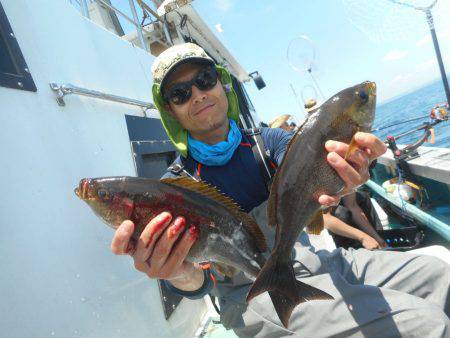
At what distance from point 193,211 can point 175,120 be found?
62.8 inches

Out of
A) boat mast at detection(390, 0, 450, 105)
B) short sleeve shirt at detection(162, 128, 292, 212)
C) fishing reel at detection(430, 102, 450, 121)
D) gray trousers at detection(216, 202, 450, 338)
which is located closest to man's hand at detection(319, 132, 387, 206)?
short sleeve shirt at detection(162, 128, 292, 212)

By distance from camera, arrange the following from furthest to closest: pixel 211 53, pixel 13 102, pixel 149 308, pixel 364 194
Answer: pixel 211 53 < pixel 364 194 < pixel 149 308 < pixel 13 102

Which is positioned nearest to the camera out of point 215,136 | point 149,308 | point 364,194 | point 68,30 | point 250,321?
point 250,321

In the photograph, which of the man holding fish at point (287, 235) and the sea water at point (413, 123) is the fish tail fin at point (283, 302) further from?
the sea water at point (413, 123)

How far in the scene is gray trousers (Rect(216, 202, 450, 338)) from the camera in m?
2.30

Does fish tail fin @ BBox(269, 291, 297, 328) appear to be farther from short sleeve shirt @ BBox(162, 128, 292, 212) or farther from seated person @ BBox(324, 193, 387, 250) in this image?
seated person @ BBox(324, 193, 387, 250)

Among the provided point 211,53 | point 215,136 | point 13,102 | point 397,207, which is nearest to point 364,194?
point 397,207

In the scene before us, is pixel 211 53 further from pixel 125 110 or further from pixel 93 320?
pixel 93 320

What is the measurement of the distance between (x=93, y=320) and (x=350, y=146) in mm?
2387

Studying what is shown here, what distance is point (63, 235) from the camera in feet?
8.10

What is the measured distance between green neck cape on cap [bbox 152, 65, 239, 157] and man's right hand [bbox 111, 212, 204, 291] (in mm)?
1226

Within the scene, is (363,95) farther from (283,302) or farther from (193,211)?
(283,302)

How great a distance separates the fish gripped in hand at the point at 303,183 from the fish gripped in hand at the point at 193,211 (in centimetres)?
14

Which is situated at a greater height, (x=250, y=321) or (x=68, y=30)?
(x=68, y=30)
